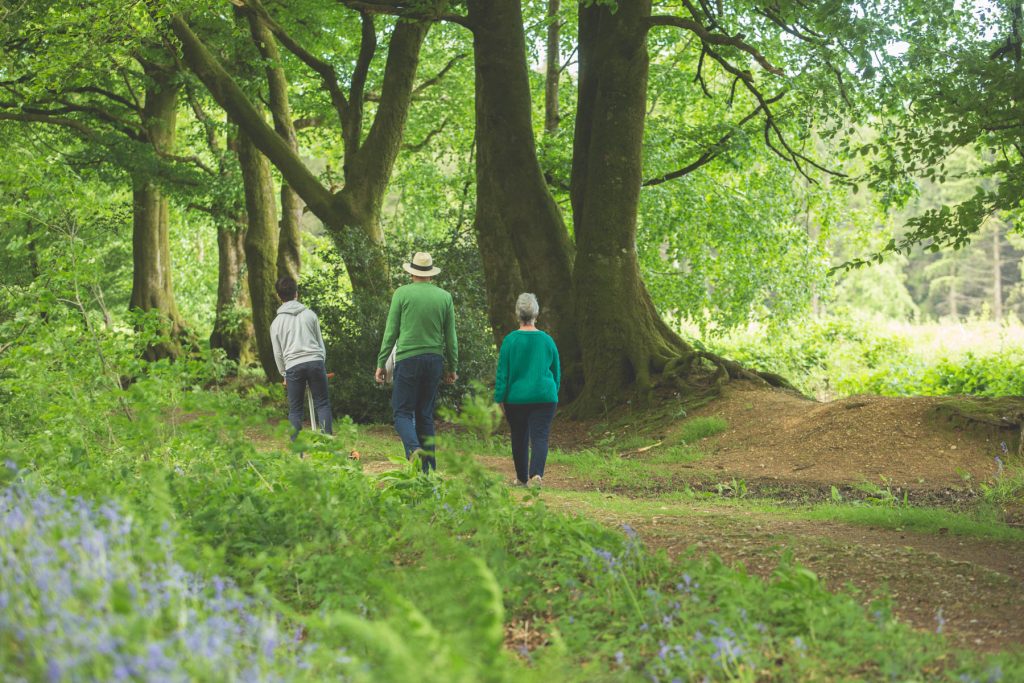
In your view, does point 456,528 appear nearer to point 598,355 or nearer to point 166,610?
point 166,610

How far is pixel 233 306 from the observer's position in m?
25.1

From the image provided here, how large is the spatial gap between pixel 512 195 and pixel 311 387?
4.85 meters

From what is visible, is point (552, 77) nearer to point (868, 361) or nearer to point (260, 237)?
point (260, 237)

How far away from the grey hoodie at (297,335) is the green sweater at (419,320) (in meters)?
1.56

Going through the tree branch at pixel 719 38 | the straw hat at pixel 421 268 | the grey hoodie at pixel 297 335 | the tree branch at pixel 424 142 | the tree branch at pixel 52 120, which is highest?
the tree branch at pixel 424 142

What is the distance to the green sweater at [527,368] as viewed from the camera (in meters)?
8.39

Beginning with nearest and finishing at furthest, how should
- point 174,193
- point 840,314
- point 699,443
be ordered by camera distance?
point 699,443, point 174,193, point 840,314

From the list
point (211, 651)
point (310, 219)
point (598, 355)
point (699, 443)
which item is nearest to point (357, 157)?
point (598, 355)

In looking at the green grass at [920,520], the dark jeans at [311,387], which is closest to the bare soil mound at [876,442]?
the green grass at [920,520]

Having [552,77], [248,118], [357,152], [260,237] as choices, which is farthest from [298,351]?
[552,77]

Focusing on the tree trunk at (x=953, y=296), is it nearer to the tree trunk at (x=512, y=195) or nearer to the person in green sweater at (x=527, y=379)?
the tree trunk at (x=512, y=195)

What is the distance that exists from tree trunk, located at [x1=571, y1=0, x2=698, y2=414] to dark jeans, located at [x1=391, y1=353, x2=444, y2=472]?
4991 millimetres

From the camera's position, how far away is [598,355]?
13.6m

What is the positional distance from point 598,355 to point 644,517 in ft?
22.8
